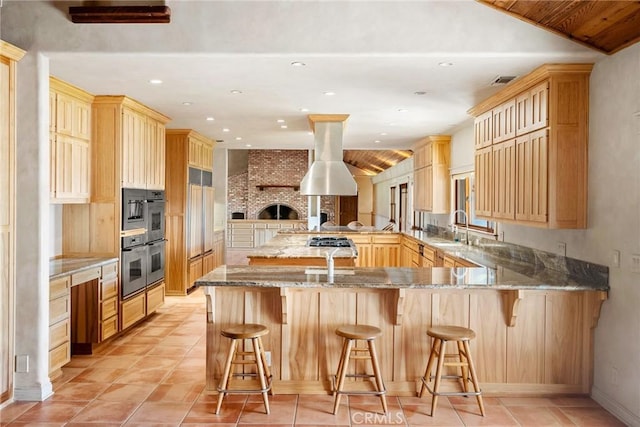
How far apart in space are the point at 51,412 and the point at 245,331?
1357 mm

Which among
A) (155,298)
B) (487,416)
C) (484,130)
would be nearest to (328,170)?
(484,130)

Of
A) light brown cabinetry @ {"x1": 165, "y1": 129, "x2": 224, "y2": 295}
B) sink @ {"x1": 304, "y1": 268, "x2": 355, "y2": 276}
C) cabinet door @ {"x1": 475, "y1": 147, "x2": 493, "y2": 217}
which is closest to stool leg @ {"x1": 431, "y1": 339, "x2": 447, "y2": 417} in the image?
sink @ {"x1": 304, "y1": 268, "x2": 355, "y2": 276}

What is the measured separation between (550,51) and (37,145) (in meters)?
3.49

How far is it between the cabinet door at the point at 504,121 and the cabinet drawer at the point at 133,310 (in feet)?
12.8

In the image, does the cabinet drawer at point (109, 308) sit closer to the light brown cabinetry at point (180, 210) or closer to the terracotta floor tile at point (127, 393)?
the terracotta floor tile at point (127, 393)

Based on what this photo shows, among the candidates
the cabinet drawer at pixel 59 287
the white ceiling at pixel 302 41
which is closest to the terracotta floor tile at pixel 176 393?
the cabinet drawer at pixel 59 287


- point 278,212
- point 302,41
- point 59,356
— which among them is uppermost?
point 302,41

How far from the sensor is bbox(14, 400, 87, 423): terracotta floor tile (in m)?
3.11

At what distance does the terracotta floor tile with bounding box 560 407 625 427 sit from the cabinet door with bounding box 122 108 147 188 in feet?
14.0

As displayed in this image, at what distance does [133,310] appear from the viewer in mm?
5156

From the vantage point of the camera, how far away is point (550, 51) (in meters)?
3.27

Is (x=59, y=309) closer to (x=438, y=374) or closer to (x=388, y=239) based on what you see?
(x=438, y=374)

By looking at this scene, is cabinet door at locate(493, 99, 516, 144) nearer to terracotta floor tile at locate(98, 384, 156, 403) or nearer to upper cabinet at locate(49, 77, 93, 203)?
terracotta floor tile at locate(98, 384, 156, 403)

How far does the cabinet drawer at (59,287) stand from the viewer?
3.73 meters
